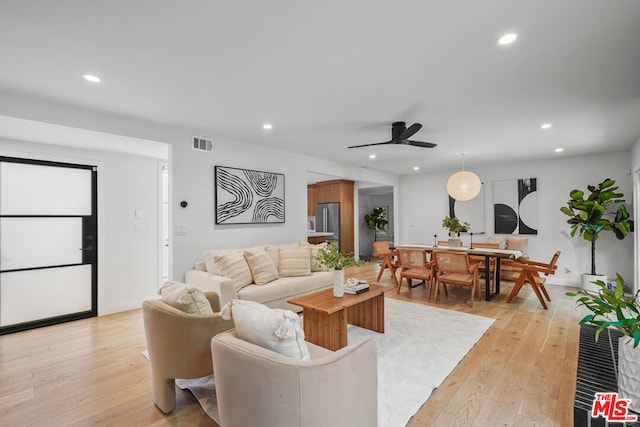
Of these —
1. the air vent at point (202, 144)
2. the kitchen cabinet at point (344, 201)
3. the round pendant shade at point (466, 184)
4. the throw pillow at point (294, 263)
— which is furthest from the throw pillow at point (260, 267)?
the kitchen cabinet at point (344, 201)

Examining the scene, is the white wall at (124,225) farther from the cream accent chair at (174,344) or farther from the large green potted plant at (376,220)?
the large green potted plant at (376,220)

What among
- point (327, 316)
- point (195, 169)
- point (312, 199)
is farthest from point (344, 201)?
point (327, 316)

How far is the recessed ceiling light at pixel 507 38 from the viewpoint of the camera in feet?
6.16

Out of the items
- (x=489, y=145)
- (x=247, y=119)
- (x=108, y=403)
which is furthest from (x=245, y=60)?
(x=489, y=145)

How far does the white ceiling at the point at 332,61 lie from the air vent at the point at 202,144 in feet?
Answer: 0.97

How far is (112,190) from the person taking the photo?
423cm

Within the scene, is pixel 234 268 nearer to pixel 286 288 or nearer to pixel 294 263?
pixel 286 288

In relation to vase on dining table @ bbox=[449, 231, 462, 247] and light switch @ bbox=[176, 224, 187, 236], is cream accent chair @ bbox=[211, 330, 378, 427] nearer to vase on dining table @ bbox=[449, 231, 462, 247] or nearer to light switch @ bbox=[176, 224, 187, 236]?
light switch @ bbox=[176, 224, 187, 236]

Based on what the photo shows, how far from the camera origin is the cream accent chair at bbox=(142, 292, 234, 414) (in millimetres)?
1977

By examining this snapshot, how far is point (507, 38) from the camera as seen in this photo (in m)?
1.91

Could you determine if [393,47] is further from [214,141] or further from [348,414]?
[214,141]

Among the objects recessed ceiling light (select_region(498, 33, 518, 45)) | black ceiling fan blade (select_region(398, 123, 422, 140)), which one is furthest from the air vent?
recessed ceiling light (select_region(498, 33, 518, 45))

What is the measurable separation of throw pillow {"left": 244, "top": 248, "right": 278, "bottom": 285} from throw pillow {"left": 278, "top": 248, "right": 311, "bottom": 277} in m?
0.22

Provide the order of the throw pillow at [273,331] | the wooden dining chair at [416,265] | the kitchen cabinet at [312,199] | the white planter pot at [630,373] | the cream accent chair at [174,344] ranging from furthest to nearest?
1. the kitchen cabinet at [312,199]
2. the wooden dining chair at [416,265]
3. the cream accent chair at [174,344]
4. the white planter pot at [630,373]
5. the throw pillow at [273,331]
